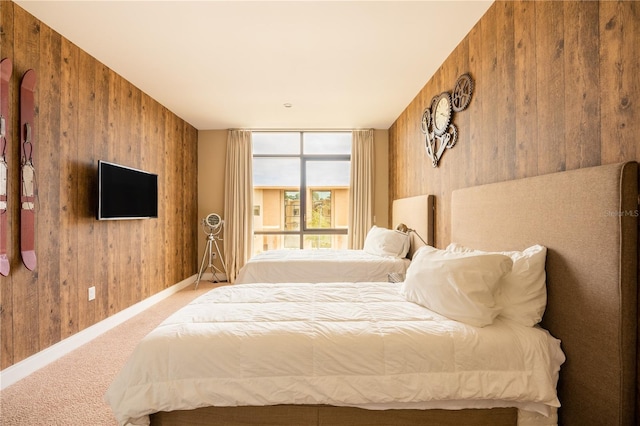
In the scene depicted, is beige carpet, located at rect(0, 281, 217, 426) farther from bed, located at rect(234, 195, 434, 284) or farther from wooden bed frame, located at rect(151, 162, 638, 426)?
bed, located at rect(234, 195, 434, 284)

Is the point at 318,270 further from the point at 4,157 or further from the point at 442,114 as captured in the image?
the point at 4,157

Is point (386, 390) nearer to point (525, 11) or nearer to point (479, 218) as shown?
point (479, 218)

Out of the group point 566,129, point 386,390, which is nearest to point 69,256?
point 386,390

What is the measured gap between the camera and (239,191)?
5.30 metres

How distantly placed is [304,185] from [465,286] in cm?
413

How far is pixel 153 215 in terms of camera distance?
3.92 metres

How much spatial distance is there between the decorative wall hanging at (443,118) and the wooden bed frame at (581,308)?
3.91ft

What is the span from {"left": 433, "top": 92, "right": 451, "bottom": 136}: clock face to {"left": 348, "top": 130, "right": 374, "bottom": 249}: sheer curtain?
2.13m

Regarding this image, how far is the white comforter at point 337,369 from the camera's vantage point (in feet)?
4.36

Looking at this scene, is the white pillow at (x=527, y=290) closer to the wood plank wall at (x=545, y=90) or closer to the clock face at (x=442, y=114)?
the wood plank wall at (x=545, y=90)

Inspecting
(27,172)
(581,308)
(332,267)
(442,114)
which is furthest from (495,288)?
(27,172)

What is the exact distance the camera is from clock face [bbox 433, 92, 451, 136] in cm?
287

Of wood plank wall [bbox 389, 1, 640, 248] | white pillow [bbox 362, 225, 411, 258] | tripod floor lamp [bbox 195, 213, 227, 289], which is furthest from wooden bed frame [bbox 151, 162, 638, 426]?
tripod floor lamp [bbox 195, 213, 227, 289]

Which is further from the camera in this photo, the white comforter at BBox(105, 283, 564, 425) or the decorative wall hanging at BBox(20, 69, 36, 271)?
the decorative wall hanging at BBox(20, 69, 36, 271)
